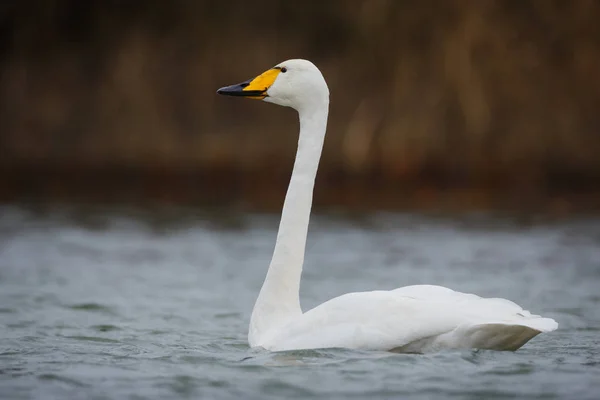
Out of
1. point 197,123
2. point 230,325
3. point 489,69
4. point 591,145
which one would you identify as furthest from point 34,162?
point 230,325

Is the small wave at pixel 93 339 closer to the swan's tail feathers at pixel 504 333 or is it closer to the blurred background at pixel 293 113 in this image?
the swan's tail feathers at pixel 504 333

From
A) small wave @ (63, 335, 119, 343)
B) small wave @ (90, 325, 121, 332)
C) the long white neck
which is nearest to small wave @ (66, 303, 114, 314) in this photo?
small wave @ (90, 325, 121, 332)

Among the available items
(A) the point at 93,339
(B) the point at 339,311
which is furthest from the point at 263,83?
(A) the point at 93,339

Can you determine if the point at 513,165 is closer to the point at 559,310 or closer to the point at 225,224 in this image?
the point at 225,224

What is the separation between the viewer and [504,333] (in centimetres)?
700

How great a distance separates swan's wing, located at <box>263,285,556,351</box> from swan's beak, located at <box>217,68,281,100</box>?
173cm

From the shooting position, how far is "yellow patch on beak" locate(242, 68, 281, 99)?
809 cm

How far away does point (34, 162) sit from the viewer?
22.2 m

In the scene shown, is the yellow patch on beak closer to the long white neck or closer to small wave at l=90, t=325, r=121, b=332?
the long white neck

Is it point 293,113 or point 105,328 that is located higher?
point 293,113

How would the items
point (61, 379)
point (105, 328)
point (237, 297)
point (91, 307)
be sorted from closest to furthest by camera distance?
point (61, 379), point (105, 328), point (91, 307), point (237, 297)

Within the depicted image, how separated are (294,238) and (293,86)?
1.07 m

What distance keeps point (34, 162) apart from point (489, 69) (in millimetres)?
9052

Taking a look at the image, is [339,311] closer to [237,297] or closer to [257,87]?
[257,87]
